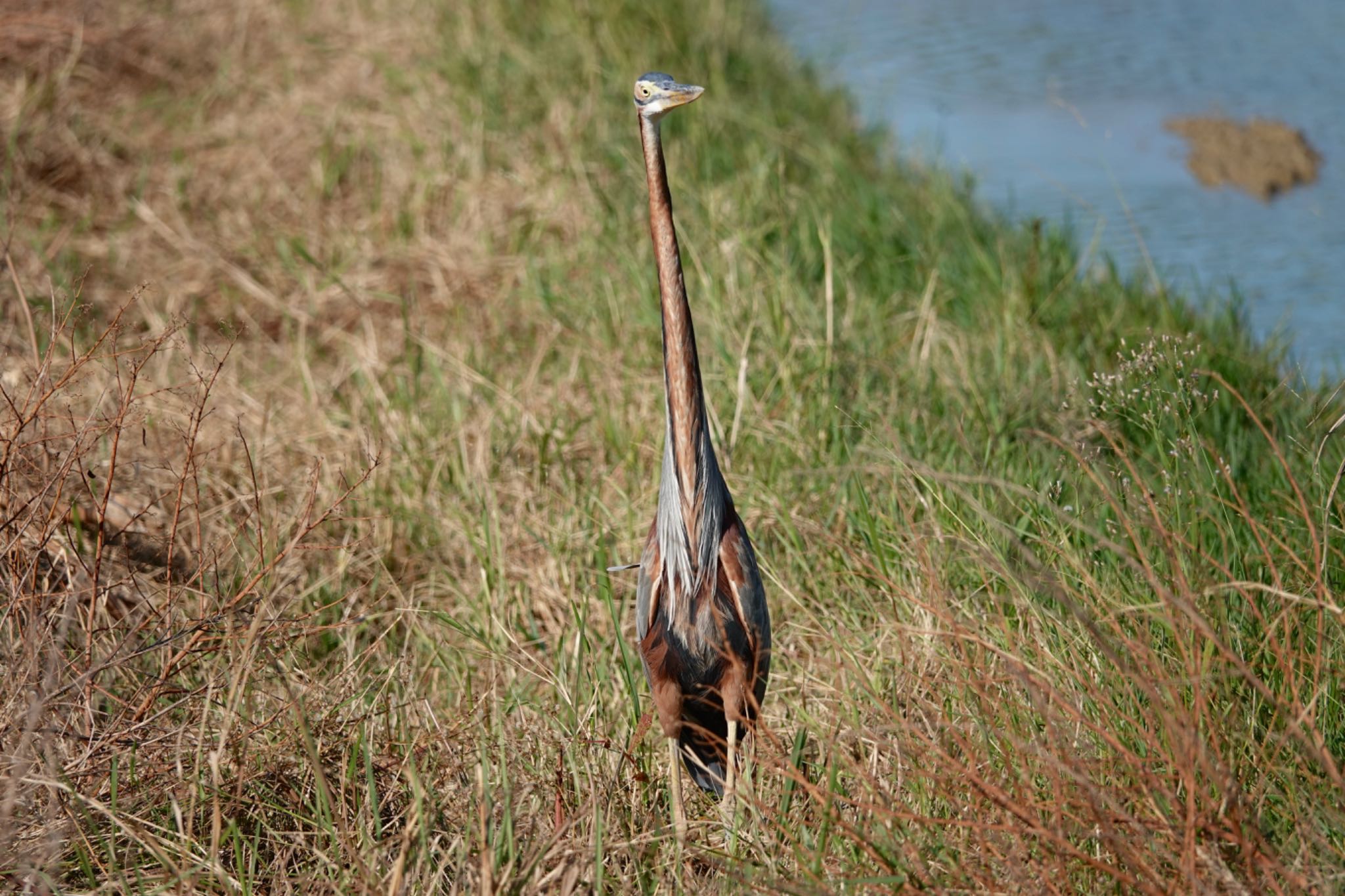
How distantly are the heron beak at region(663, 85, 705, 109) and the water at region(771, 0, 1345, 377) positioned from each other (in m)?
2.72

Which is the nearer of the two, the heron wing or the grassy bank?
the grassy bank

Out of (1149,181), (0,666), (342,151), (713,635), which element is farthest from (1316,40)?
(0,666)

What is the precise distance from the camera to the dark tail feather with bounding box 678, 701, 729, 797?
9.73 feet

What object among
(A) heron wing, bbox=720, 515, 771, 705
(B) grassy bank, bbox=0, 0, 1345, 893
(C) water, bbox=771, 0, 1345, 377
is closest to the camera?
(B) grassy bank, bbox=0, 0, 1345, 893

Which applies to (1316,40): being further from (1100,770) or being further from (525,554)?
(1100,770)

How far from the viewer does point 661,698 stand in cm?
276

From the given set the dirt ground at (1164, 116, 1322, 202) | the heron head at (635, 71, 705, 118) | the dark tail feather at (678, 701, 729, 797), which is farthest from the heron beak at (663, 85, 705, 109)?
the dirt ground at (1164, 116, 1322, 202)

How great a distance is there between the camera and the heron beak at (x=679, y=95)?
8.47ft

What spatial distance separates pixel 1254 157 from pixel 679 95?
5.04 meters

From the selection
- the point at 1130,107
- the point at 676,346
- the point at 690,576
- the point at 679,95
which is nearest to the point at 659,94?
the point at 679,95

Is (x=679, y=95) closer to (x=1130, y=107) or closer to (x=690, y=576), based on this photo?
(x=690, y=576)

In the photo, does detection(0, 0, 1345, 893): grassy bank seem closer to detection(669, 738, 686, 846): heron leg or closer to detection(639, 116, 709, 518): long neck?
detection(669, 738, 686, 846): heron leg

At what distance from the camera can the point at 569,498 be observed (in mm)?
4016

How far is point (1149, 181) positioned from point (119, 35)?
5.63 meters
